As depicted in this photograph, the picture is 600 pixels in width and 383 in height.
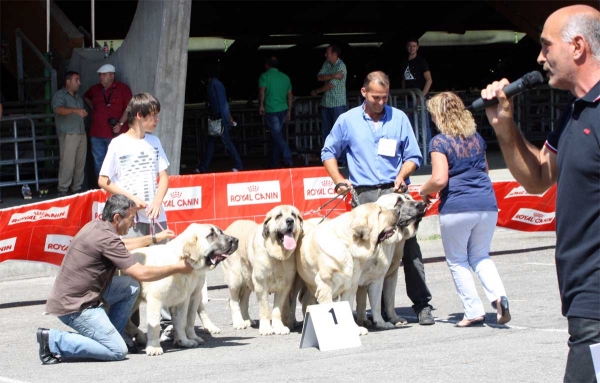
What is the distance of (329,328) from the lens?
7.52 m

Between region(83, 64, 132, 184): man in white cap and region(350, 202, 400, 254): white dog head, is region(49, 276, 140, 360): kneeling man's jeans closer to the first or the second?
region(350, 202, 400, 254): white dog head

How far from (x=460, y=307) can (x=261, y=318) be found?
208cm

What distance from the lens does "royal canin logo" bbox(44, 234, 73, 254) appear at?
1101cm

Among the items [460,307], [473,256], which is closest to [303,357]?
[473,256]

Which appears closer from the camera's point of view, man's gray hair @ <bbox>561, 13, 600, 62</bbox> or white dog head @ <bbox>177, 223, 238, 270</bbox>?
man's gray hair @ <bbox>561, 13, 600, 62</bbox>

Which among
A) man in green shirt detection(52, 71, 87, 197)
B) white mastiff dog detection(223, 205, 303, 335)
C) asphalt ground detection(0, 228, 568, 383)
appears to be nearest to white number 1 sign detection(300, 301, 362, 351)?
asphalt ground detection(0, 228, 568, 383)

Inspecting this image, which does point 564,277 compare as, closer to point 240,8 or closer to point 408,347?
point 408,347

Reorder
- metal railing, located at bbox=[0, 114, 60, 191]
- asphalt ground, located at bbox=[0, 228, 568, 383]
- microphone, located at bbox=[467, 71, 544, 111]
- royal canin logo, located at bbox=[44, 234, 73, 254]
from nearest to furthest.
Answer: microphone, located at bbox=[467, 71, 544, 111]
asphalt ground, located at bbox=[0, 228, 568, 383]
royal canin logo, located at bbox=[44, 234, 73, 254]
metal railing, located at bbox=[0, 114, 60, 191]

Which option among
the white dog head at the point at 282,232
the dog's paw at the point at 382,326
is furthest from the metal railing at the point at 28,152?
the dog's paw at the point at 382,326

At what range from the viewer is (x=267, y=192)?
13.0 metres

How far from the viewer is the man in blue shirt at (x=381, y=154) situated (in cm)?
845

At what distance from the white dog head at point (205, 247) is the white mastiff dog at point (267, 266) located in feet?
2.08

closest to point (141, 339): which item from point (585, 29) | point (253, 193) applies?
point (253, 193)

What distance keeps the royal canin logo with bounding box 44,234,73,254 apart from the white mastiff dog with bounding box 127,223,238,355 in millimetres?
3519
